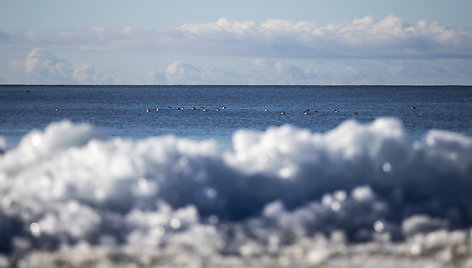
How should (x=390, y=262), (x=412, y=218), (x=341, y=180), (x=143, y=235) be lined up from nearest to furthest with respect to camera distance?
1. (x=390, y=262)
2. (x=143, y=235)
3. (x=412, y=218)
4. (x=341, y=180)

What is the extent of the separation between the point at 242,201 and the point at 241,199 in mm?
65

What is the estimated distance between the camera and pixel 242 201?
45.3 ft

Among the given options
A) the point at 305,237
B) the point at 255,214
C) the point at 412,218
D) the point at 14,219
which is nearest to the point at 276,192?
the point at 255,214

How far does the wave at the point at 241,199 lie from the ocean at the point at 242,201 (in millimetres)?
30

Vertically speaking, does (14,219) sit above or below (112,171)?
below

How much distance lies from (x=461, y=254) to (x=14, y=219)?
29.9 feet

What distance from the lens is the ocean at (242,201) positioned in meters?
11.7

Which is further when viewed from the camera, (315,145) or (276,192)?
(315,145)

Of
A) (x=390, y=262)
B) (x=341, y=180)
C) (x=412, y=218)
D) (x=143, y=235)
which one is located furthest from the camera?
(x=341, y=180)

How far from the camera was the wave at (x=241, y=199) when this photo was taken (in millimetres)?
11883

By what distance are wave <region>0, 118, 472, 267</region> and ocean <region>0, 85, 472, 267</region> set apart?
1.2 inches

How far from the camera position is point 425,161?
49.0ft

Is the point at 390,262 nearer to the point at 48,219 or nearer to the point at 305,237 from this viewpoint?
the point at 305,237

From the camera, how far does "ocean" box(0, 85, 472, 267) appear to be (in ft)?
38.4
